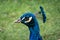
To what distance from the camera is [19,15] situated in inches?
295

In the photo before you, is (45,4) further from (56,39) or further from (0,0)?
(56,39)

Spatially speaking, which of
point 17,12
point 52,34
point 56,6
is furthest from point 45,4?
point 52,34

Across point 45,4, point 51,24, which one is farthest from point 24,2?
point 51,24

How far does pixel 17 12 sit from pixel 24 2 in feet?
2.81

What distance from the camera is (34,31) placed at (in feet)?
13.5

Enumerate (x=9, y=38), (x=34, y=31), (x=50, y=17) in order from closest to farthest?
(x=34, y=31), (x=9, y=38), (x=50, y=17)

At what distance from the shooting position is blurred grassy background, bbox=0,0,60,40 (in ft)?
20.3

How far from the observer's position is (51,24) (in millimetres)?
6883

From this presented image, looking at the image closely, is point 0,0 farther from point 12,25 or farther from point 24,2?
point 12,25

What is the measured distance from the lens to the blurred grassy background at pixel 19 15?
20.3ft

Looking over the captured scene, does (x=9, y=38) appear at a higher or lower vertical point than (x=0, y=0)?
lower

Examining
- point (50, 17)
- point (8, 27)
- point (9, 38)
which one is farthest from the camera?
point (50, 17)

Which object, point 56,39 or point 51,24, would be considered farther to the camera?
point 51,24

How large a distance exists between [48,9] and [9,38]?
2.34 meters
